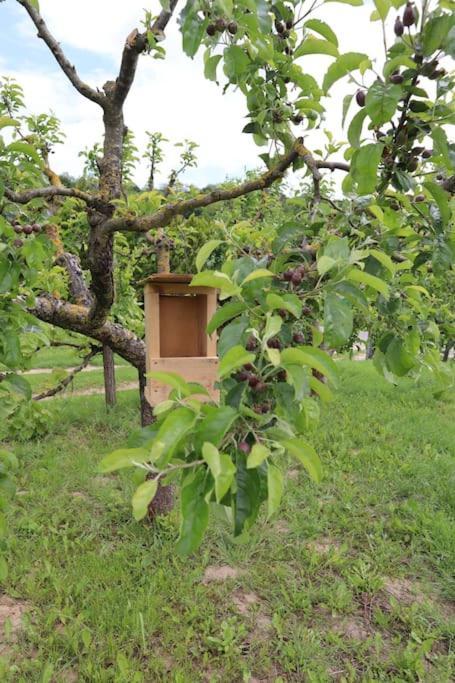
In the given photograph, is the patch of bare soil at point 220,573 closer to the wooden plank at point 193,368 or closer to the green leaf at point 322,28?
the wooden plank at point 193,368

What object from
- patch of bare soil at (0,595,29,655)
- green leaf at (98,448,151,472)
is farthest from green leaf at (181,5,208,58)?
patch of bare soil at (0,595,29,655)

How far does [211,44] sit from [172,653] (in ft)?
8.08

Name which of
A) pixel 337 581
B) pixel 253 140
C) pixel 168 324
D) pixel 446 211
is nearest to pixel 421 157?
pixel 446 211

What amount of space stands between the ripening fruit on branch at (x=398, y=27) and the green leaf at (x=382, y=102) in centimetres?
11

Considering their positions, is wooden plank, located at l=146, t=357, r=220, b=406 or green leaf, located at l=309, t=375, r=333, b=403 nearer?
green leaf, located at l=309, t=375, r=333, b=403

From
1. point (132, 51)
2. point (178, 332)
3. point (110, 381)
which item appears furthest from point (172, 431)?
point (110, 381)

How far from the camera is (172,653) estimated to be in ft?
7.68

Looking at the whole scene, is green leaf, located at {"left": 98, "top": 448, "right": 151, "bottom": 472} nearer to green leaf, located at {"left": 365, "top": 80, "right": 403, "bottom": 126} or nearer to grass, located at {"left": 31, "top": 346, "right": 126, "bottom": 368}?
green leaf, located at {"left": 365, "top": 80, "right": 403, "bottom": 126}

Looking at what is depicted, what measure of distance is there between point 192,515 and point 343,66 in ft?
3.29

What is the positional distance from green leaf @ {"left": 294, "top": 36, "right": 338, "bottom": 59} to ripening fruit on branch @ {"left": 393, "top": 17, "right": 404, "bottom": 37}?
30 centimetres

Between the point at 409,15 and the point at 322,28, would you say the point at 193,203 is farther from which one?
the point at 409,15

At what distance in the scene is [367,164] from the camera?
3.53 feet

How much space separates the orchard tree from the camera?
2.58 ft

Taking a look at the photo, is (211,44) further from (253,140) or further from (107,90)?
(107,90)
